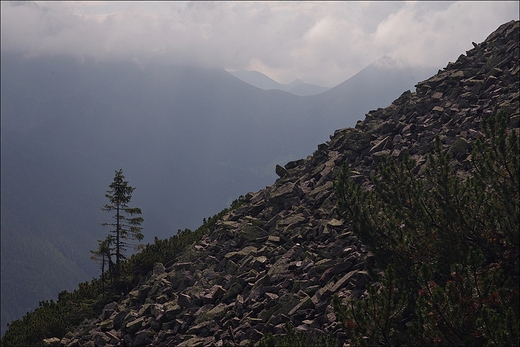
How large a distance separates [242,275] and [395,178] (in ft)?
39.5

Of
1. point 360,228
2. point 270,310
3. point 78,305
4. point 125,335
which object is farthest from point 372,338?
point 78,305

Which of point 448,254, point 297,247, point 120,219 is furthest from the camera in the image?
point 120,219

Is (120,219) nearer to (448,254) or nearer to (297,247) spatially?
(297,247)

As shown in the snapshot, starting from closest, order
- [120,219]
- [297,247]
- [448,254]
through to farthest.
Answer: [448,254] → [297,247] → [120,219]

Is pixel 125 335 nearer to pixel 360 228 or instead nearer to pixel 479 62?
pixel 360 228

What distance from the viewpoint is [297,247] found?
82.3 feet

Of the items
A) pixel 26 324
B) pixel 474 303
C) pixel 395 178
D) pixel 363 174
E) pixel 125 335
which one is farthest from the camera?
pixel 26 324

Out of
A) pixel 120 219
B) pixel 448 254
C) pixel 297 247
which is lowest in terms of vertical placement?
pixel 448 254

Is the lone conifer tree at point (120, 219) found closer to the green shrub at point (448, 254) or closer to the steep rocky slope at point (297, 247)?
the steep rocky slope at point (297, 247)

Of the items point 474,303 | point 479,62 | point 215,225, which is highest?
point 479,62

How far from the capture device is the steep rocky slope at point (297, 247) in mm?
20453

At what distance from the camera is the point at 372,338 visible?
1218cm

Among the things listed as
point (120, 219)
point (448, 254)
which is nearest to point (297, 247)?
point (448, 254)

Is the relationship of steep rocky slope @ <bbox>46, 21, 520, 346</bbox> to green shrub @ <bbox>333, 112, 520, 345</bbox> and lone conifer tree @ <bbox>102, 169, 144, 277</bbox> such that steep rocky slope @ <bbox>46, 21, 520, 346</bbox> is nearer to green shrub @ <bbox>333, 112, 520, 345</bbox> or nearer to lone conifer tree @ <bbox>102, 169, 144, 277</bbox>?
green shrub @ <bbox>333, 112, 520, 345</bbox>
